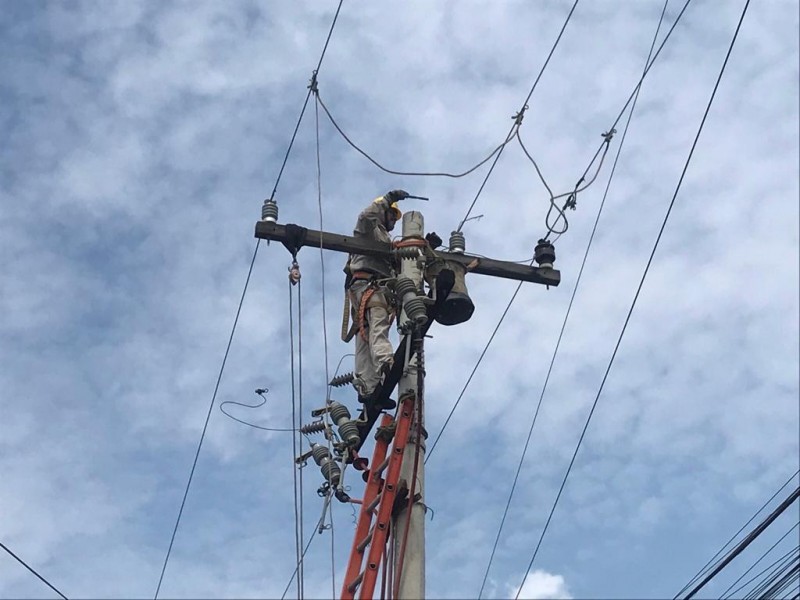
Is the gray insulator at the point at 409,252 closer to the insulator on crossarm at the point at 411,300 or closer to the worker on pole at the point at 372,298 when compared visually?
the worker on pole at the point at 372,298

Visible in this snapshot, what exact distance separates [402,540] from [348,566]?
723 mm

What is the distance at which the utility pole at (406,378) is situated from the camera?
23.3 feet

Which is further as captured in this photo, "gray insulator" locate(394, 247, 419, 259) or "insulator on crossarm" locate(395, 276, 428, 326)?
"gray insulator" locate(394, 247, 419, 259)

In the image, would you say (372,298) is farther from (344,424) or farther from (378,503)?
(378,503)

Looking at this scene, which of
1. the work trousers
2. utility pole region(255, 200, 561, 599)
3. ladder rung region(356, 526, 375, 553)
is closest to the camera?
utility pole region(255, 200, 561, 599)

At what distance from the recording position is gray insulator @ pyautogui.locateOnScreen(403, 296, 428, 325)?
7.78 meters

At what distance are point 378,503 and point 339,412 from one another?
3.63ft

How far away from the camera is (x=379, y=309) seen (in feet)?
29.2

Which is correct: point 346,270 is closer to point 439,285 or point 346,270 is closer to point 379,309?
point 379,309

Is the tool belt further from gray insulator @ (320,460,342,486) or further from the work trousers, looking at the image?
gray insulator @ (320,460,342,486)

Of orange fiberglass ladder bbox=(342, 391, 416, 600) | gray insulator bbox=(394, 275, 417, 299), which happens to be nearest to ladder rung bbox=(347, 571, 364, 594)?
orange fiberglass ladder bbox=(342, 391, 416, 600)

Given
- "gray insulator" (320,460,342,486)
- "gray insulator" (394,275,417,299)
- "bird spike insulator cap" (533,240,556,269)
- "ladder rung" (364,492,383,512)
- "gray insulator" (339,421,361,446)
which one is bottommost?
"ladder rung" (364,492,383,512)

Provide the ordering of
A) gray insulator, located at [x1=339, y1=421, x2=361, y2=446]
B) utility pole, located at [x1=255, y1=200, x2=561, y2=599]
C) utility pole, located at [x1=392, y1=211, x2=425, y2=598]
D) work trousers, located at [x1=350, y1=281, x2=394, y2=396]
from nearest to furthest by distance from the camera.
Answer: utility pole, located at [x1=392, y1=211, x2=425, y2=598] < utility pole, located at [x1=255, y1=200, x2=561, y2=599] < gray insulator, located at [x1=339, y1=421, x2=361, y2=446] < work trousers, located at [x1=350, y1=281, x2=394, y2=396]

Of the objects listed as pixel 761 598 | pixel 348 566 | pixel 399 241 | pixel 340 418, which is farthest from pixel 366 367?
pixel 761 598
